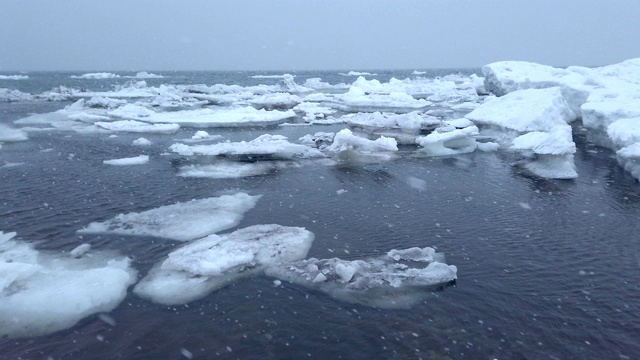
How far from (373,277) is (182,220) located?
5716 mm

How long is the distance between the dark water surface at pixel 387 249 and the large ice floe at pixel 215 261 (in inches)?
15.7

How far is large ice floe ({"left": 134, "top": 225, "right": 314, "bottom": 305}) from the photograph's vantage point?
8.59m

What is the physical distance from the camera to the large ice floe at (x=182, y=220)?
11266 mm

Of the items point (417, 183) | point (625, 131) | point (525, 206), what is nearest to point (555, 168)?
point (625, 131)

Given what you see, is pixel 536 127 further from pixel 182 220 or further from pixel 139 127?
pixel 139 127

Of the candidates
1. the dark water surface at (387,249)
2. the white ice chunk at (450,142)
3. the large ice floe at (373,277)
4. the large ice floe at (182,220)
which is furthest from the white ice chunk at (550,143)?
the large ice floe at (182,220)

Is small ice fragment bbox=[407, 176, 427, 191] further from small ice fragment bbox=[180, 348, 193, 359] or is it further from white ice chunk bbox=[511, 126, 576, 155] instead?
small ice fragment bbox=[180, 348, 193, 359]

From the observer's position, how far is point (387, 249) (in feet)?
34.7

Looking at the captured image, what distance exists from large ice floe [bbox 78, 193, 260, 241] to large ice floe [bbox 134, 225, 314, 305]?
0.95 m

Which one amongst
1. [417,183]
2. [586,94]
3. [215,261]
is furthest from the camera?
[586,94]

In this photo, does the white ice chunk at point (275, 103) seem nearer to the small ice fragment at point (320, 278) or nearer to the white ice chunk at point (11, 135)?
the white ice chunk at point (11, 135)

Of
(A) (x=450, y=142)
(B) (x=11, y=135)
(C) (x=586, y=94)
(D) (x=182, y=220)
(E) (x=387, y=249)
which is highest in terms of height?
(C) (x=586, y=94)

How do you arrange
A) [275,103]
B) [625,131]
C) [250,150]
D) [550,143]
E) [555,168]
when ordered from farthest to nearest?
1. [275,103]
2. [250,150]
3. [555,168]
4. [625,131]
5. [550,143]

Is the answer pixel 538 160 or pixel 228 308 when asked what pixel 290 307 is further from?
pixel 538 160
